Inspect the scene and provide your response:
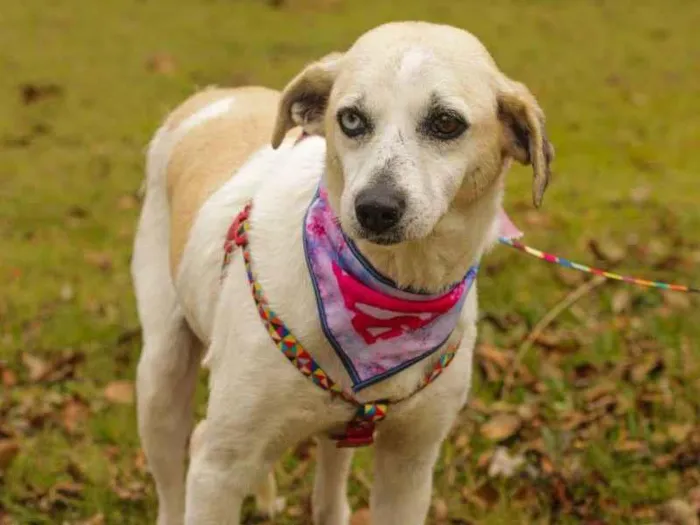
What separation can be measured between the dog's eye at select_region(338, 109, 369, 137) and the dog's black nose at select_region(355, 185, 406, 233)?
0.57 feet

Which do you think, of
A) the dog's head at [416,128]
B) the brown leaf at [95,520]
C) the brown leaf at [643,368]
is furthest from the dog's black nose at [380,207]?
the brown leaf at [643,368]

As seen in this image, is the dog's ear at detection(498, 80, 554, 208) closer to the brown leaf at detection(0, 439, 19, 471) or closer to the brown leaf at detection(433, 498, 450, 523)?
the brown leaf at detection(433, 498, 450, 523)

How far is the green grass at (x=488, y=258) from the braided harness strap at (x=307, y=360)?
1.11m

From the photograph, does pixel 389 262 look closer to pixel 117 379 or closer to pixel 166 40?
pixel 117 379

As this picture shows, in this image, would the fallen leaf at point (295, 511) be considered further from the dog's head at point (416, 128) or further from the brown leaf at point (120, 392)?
the dog's head at point (416, 128)

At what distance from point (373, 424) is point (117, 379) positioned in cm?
220

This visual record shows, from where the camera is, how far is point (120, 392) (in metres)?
4.69

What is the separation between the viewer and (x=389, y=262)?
2.74 metres

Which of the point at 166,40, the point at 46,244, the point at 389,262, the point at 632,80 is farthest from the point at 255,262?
the point at 166,40

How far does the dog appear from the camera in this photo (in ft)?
8.10

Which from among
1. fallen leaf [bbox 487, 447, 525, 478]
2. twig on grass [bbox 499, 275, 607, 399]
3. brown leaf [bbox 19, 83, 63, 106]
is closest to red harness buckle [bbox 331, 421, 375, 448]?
fallen leaf [bbox 487, 447, 525, 478]

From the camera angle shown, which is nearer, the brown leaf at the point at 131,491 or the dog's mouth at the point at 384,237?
the dog's mouth at the point at 384,237

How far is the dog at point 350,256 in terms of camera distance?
2.47m

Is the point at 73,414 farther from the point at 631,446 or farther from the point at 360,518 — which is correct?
the point at 631,446
